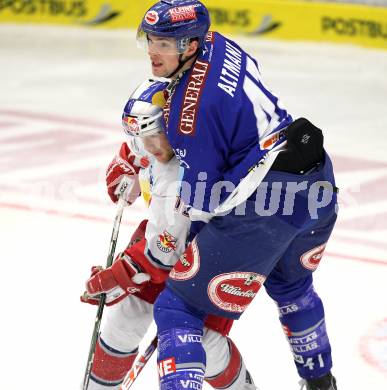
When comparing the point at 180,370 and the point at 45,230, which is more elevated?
the point at 180,370

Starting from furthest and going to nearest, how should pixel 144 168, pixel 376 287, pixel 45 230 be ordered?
pixel 45 230
pixel 376 287
pixel 144 168

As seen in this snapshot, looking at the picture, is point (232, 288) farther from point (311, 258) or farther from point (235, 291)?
point (311, 258)

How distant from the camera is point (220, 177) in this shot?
295cm

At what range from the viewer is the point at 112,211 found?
5.34 meters

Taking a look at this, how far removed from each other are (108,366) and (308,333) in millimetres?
649

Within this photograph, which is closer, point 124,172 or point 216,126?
point 216,126

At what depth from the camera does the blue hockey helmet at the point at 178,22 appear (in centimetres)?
298

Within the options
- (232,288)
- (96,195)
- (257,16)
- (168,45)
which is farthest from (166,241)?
(257,16)

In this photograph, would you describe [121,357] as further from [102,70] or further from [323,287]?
[102,70]

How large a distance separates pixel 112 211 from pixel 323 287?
4.40ft

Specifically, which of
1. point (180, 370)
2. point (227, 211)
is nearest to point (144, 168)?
point (227, 211)

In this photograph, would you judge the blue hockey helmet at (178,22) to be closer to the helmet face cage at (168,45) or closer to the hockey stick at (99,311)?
the helmet face cage at (168,45)

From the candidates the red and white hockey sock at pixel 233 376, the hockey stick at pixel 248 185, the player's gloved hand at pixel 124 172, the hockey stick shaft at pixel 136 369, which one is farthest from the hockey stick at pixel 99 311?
the hockey stick at pixel 248 185

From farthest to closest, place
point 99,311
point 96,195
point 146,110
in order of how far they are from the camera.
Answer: point 96,195, point 99,311, point 146,110
